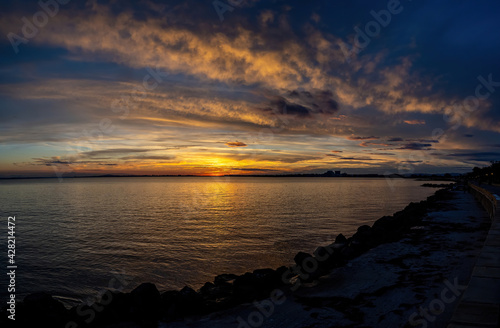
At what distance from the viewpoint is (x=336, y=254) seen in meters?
13.1

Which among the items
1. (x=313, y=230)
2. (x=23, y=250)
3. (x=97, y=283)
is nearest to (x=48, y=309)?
(x=97, y=283)

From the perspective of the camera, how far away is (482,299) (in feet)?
19.7

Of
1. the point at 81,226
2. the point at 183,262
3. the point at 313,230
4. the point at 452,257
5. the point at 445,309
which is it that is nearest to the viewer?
the point at 445,309

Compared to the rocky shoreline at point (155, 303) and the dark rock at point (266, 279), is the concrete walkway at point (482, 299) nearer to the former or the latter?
the rocky shoreline at point (155, 303)

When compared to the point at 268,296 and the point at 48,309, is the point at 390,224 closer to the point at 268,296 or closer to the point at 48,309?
the point at 268,296

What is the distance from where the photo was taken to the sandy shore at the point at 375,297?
296 inches

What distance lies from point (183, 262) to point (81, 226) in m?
17.8

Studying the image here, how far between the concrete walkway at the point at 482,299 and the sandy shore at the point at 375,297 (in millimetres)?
1039

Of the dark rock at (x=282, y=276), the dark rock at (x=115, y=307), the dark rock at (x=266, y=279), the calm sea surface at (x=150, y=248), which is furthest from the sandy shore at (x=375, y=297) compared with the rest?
the calm sea surface at (x=150, y=248)

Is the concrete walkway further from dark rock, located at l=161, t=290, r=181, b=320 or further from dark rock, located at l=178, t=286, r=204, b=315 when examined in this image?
dark rock, located at l=161, t=290, r=181, b=320

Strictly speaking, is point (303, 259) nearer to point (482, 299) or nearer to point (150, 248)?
point (482, 299)

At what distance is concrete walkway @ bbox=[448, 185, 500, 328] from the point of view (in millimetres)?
5059

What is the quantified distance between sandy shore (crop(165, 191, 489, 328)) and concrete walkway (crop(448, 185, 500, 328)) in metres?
1.04

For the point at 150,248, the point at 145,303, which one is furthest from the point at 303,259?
the point at 150,248
